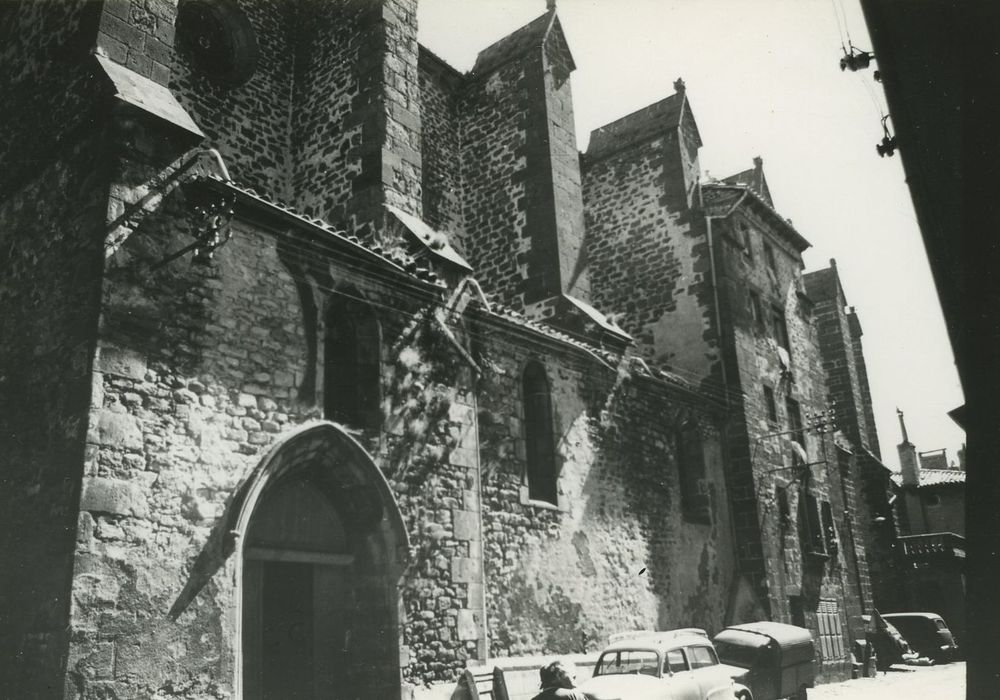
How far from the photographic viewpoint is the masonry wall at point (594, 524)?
36.3ft

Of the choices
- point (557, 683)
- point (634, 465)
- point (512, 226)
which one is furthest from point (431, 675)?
point (512, 226)

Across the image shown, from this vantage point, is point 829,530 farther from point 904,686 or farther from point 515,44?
point 515,44

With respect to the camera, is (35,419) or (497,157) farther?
(497,157)

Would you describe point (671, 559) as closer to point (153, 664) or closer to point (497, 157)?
point (497, 157)

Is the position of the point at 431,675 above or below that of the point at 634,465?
below

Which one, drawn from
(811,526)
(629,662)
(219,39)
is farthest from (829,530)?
(219,39)

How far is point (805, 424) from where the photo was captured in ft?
65.4

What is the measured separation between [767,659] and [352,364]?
7664 millimetres

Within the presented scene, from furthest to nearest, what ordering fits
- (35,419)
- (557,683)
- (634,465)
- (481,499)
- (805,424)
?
(805,424) → (634,465) → (481,499) → (35,419) → (557,683)

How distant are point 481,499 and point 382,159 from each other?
492 centimetres

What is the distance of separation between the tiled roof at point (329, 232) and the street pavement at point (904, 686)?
10.3 m

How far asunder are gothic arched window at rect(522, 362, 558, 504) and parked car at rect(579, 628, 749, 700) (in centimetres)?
314

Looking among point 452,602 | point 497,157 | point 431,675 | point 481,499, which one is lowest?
point 431,675

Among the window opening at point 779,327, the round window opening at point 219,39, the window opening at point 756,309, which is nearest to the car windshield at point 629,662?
the round window opening at point 219,39
